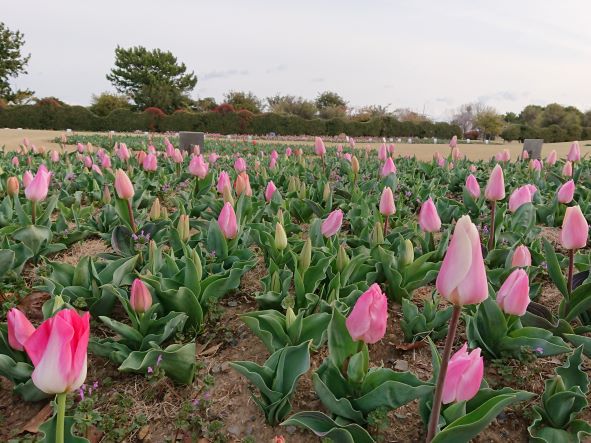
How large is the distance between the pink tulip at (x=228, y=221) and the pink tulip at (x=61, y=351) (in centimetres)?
155

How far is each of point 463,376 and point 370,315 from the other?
1.11 ft

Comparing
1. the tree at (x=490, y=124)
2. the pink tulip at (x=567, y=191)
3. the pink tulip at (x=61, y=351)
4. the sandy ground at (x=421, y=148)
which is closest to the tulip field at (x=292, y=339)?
the pink tulip at (x=61, y=351)

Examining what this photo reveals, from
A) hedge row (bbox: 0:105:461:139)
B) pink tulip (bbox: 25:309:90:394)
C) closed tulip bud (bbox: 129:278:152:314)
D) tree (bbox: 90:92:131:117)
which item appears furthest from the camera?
tree (bbox: 90:92:131:117)

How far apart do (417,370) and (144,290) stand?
1234mm

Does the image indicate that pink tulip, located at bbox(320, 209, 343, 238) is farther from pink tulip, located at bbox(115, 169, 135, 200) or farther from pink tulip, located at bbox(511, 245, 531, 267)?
pink tulip, located at bbox(115, 169, 135, 200)

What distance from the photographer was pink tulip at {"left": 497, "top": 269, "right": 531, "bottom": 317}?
5.64 ft

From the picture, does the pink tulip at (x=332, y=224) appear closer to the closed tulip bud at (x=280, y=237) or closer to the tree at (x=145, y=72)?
the closed tulip bud at (x=280, y=237)

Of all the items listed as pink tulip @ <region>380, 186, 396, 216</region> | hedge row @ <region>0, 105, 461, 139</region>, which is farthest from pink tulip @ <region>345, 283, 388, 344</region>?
hedge row @ <region>0, 105, 461, 139</region>

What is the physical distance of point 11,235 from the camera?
298 cm

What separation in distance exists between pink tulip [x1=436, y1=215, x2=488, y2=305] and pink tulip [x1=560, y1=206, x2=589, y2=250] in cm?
116

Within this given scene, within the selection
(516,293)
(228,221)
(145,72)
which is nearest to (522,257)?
(516,293)

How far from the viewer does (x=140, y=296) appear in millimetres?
1967

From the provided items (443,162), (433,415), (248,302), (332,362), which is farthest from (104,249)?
(443,162)

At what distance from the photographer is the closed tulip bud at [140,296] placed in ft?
6.41
